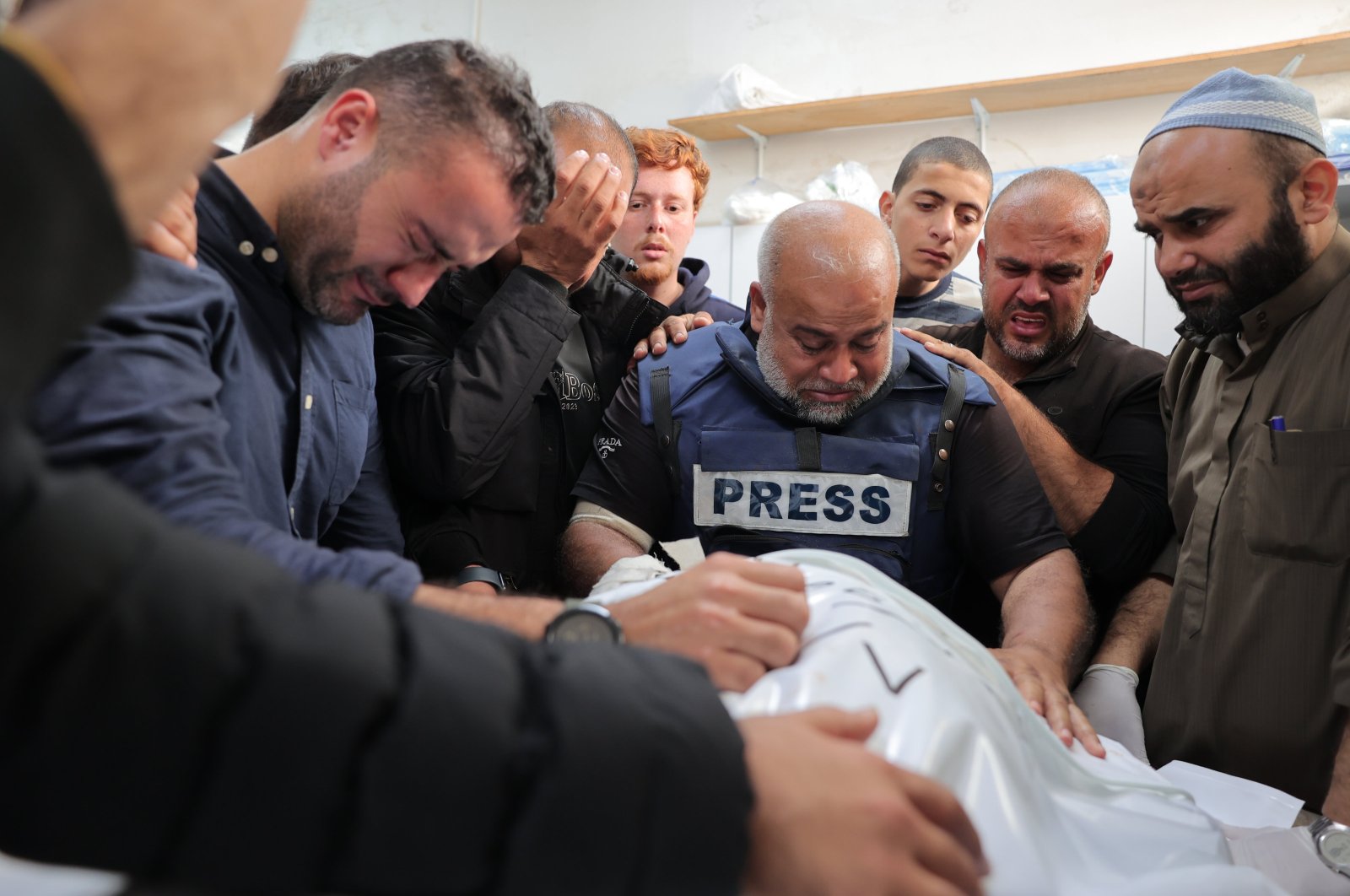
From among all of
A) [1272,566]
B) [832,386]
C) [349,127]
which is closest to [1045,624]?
[1272,566]

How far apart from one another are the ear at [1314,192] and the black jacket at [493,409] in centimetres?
145

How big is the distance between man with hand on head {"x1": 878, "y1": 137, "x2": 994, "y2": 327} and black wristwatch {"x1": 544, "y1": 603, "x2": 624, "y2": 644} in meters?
2.28

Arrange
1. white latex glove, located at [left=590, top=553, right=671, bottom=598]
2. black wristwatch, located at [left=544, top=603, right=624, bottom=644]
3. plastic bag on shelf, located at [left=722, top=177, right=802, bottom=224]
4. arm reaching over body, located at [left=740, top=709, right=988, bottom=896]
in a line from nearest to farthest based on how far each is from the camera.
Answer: arm reaching over body, located at [left=740, top=709, right=988, bottom=896]
black wristwatch, located at [left=544, top=603, right=624, bottom=644]
white latex glove, located at [left=590, top=553, right=671, bottom=598]
plastic bag on shelf, located at [left=722, top=177, right=802, bottom=224]

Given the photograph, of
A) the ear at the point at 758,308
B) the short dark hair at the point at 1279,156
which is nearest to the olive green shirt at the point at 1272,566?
the short dark hair at the point at 1279,156

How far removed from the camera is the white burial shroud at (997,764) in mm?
1009

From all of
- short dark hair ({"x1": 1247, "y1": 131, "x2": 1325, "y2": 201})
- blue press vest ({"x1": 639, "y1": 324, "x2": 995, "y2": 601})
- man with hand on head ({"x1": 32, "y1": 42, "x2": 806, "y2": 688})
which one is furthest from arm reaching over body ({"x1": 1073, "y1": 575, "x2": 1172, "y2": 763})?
Result: man with hand on head ({"x1": 32, "y1": 42, "x2": 806, "y2": 688})

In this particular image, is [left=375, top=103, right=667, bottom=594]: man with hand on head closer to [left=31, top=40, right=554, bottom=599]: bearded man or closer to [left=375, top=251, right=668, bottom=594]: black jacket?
[left=375, top=251, right=668, bottom=594]: black jacket

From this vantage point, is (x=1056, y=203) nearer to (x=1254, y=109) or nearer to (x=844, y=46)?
(x=1254, y=109)

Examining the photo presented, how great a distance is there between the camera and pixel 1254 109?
7.23 ft

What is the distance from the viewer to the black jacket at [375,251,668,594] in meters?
2.06

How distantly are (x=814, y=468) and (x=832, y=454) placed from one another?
2.0 inches

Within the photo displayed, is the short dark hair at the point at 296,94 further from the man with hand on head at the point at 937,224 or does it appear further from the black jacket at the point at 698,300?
the man with hand on head at the point at 937,224

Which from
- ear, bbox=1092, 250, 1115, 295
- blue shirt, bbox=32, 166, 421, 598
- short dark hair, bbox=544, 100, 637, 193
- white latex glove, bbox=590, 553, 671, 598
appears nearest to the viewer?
blue shirt, bbox=32, 166, 421, 598

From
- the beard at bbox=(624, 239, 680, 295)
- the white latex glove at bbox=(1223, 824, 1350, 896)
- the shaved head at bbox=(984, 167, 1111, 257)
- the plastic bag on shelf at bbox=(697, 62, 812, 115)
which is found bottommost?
the white latex glove at bbox=(1223, 824, 1350, 896)
